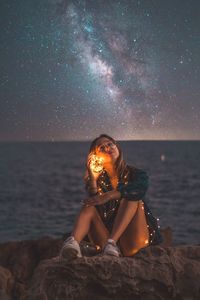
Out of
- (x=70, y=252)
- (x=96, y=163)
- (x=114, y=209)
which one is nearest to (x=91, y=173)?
(x=96, y=163)

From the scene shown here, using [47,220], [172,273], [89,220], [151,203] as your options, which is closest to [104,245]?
[89,220]

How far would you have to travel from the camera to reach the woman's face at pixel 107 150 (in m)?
5.76

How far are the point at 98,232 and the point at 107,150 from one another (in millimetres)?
976

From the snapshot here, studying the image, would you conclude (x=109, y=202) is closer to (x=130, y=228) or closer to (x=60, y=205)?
(x=130, y=228)

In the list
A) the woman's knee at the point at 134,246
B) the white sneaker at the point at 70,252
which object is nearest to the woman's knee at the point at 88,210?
the white sneaker at the point at 70,252

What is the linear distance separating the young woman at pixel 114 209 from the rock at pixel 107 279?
0.16 metres

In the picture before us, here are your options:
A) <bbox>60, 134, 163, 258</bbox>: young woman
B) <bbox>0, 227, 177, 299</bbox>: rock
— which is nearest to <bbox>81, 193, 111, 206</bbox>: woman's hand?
<bbox>60, 134, 163, 258</bbox>: young woman

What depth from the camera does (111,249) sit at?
5.22 m

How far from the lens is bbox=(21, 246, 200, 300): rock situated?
202 inches

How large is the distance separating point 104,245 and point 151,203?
28.4 meters

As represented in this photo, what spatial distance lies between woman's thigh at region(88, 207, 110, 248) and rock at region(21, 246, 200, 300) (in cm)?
49

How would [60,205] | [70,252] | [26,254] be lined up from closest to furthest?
[70,252], [26,254], [60,205]

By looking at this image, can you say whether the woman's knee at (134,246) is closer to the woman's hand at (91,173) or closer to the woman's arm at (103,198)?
the woman's arm at (103,198)

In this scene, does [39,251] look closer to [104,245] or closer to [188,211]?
[104,245]
